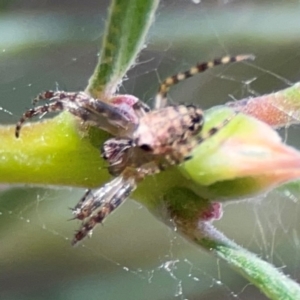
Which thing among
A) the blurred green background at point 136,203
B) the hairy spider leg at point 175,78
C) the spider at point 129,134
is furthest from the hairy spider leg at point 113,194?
the blurred green background at point 136,203

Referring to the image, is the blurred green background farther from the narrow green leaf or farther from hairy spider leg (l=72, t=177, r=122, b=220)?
the narrow green leaf

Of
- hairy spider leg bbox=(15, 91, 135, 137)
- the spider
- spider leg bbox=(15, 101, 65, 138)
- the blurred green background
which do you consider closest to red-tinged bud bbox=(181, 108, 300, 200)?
the spider

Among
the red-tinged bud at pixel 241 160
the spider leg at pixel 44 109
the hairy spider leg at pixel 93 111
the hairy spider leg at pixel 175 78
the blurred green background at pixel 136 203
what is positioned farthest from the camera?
the blurred green background at pixel 136 203

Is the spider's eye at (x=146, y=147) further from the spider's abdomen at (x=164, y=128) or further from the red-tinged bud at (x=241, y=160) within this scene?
the red-tinged bud at (x=241, y=160)

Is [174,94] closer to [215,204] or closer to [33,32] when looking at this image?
[33,32]

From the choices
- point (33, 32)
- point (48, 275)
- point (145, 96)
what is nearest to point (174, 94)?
point (145, 96)

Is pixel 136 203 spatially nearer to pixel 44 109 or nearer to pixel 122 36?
pixel 44 109
